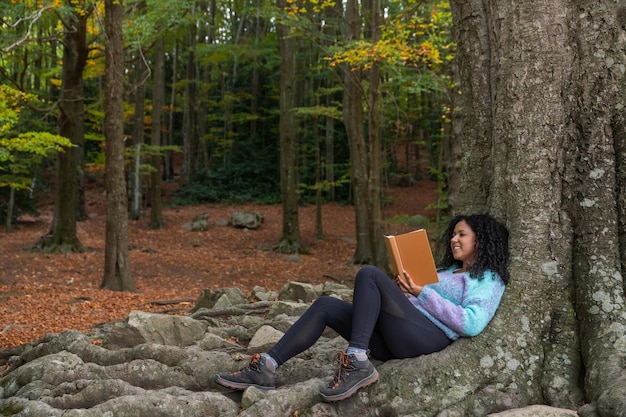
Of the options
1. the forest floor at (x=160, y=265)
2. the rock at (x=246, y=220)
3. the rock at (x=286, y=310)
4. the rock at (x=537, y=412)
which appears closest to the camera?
the rock at (x=537, y=412)

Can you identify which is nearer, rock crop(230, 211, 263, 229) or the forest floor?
the forest floor

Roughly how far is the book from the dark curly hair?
10.5 inches

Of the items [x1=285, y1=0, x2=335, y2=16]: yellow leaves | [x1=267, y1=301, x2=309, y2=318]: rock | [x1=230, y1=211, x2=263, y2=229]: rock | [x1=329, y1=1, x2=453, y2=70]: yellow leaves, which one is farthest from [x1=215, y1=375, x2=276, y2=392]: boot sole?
[x1=230, y1=211, x2=263, y2=229]: rock

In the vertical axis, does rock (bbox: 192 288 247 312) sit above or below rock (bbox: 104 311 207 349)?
below

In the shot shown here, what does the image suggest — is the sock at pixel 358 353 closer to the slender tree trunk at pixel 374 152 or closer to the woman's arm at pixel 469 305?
the woman's arm at pixel 469 305

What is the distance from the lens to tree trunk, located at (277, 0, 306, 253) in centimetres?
1727

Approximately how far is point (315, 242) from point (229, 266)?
482 centimetres

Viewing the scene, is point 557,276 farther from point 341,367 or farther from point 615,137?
point 341,367

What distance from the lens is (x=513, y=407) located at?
3.40m

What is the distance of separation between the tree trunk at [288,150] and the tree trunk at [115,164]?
7.34 metres

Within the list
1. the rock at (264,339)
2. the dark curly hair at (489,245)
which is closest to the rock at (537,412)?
the dark curly hair at (489,245)

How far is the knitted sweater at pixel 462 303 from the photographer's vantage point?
3.56 metres

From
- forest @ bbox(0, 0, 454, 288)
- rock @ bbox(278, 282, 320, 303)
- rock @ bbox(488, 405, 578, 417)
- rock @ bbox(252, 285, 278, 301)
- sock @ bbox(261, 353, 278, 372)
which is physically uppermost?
forest @ bbox(0, 0, 454, 288)

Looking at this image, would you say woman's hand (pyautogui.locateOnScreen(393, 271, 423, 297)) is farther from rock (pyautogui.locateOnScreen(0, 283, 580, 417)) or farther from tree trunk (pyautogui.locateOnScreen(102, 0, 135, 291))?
tree trunk (pyautogui.locateOnScreen(102, 0, 135, 291))
